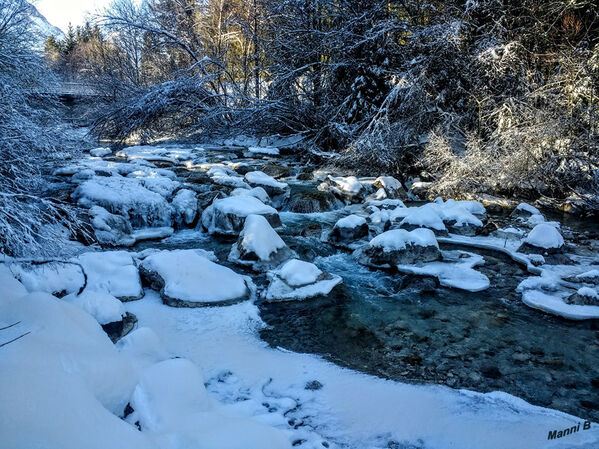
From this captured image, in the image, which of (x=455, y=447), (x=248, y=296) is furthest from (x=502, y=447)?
(x=248, y=296)

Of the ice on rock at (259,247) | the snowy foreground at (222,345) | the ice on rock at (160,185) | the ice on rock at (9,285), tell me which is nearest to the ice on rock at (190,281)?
the snowy foreground at (222,345)

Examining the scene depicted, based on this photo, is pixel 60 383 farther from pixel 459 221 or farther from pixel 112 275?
pixel 459 221

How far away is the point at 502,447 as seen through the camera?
236cm

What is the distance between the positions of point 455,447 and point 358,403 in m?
0.65

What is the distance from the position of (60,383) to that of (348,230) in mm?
5015

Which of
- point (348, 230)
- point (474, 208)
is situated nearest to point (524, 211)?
point (474, 208)

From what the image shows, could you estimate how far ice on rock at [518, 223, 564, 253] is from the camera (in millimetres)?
5746

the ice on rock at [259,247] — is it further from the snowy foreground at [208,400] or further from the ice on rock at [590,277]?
the ice on rock at [590,277]

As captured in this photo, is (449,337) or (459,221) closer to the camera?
(449,337)

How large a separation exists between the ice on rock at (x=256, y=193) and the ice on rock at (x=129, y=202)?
4.58 feet

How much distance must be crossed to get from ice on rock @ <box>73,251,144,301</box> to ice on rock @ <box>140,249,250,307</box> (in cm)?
18

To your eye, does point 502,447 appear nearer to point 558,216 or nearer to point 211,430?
point 211,430

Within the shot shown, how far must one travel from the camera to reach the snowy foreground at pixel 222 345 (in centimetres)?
189

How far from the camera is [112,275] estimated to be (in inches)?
165
